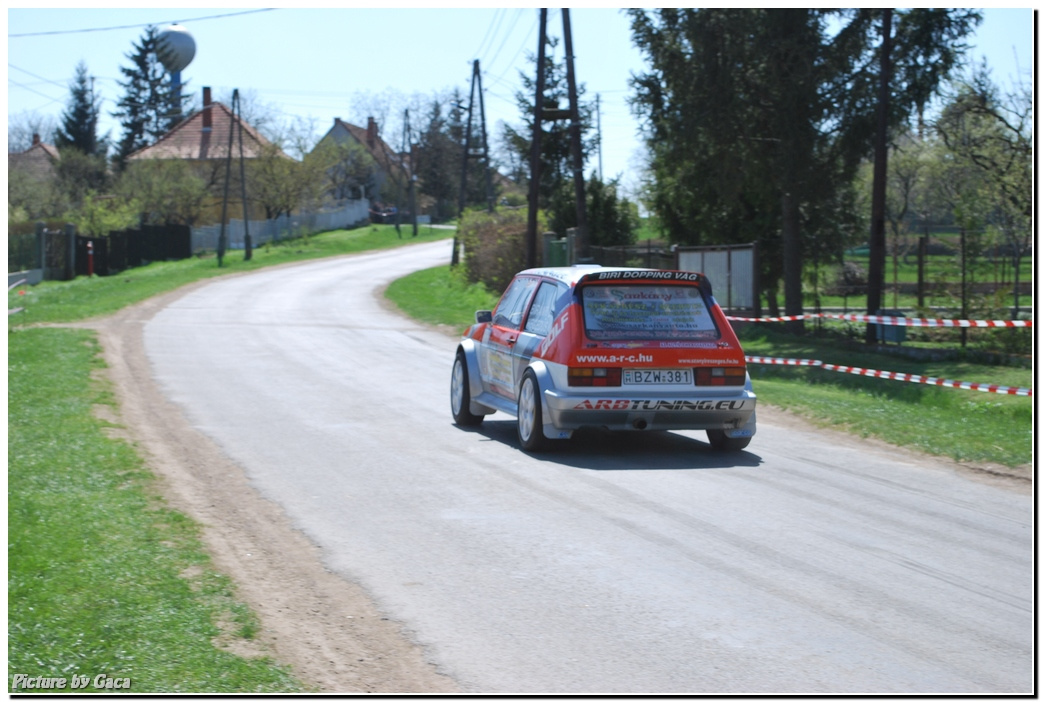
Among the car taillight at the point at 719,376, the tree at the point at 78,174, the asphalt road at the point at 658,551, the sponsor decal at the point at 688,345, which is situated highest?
the tree at the point at 78,174

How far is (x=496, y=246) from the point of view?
3562 centimetres

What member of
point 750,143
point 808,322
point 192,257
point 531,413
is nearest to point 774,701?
point 531,413

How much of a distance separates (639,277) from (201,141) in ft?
251

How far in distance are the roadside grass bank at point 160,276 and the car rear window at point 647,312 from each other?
19.2 metres

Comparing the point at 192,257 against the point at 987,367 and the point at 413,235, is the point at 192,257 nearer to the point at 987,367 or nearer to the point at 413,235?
the point at 413,235

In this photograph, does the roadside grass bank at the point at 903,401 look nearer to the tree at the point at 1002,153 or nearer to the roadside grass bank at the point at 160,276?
the tree at the point at 1002,153

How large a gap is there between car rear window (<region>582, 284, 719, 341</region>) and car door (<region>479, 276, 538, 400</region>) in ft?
3.61

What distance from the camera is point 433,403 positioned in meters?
13.4

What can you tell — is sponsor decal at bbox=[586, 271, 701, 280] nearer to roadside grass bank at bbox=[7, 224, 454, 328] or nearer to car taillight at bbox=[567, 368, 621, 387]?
car taillight at bbox=[567, 368, 621, 387]

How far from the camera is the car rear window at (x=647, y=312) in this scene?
32.6 feet

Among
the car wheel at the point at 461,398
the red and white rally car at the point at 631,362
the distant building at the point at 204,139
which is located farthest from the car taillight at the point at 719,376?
the distant building at the point at 204,139

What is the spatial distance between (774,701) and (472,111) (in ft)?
158

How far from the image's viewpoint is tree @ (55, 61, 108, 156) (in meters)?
81.9

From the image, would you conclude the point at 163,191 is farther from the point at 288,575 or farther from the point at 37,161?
the point at 288,575
